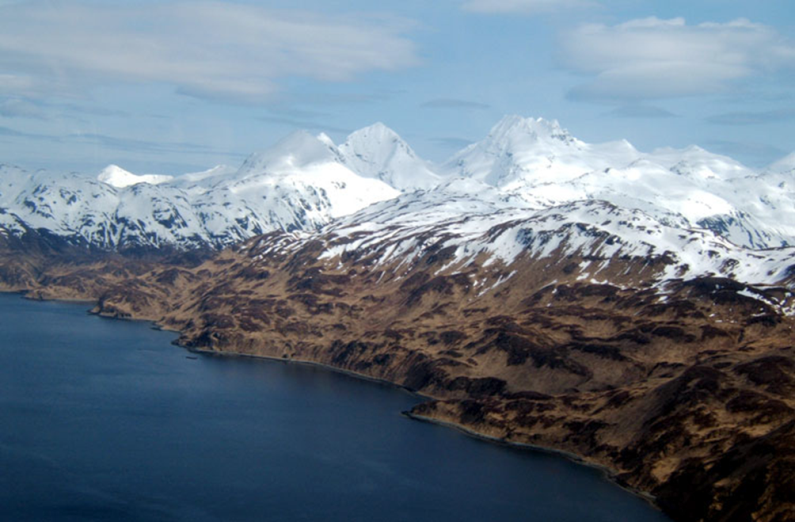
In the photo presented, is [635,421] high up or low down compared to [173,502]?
up

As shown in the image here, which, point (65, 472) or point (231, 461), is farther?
point (231, 461)

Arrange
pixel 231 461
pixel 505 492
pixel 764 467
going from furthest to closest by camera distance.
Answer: pixel 231 461 → pixel 505 492 → pixel 764 467

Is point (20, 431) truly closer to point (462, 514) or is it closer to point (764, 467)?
point (462, 514)

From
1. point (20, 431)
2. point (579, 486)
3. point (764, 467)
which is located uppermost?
point (764, 467)

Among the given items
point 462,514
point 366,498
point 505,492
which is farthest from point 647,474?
point 366,498

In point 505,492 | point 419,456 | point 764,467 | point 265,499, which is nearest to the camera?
point 764,467

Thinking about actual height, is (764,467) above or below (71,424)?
above

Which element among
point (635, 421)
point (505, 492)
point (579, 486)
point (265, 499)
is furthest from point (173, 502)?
point (635, 421)

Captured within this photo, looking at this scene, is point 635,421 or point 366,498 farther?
point 635,421

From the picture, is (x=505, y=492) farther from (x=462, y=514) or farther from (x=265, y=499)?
(x=265, y=499)
